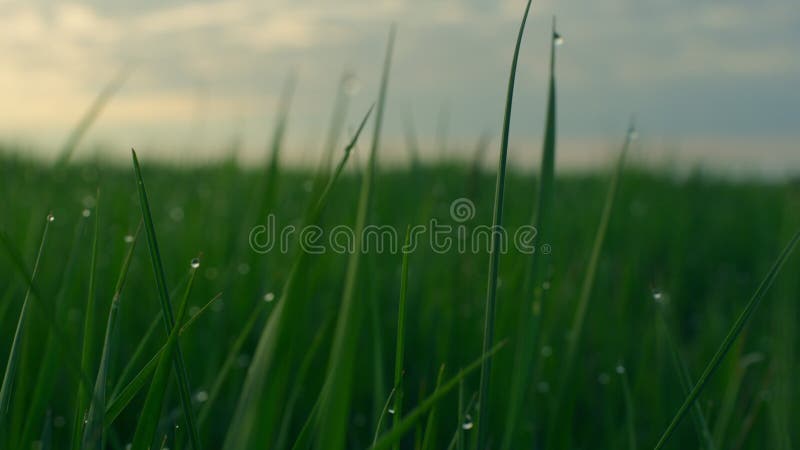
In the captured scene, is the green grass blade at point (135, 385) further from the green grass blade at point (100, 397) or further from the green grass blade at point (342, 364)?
the green grass blade at point (342, 364)

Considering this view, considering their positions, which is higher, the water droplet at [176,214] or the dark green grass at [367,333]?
the water droplet at [176,214]

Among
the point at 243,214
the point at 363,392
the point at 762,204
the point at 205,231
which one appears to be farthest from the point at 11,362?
the point at 762,204

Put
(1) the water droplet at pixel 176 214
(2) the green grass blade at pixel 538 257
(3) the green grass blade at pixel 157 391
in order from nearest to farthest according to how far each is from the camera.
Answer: (3) the green grass blade at pixel 157 391
(2) the green grass blade at pixel 538 257
(1) the water droplet at pixel 176 214

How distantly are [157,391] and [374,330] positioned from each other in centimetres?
27

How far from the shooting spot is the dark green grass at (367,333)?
33.8 inches

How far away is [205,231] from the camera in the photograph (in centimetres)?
170

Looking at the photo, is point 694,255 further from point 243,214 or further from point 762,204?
point 243,214

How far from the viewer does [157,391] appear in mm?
579

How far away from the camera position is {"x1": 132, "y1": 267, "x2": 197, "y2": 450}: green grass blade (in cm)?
55

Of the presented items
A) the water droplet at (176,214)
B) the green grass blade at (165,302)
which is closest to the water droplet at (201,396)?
the green grass blade at (165,302)

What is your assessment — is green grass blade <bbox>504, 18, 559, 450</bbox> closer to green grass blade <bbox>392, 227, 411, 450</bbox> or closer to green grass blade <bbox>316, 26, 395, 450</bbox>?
green grass blade <bbox>392, 227, 411, 450</bbox>

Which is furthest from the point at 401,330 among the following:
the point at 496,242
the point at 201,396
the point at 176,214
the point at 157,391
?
the point at 176,214

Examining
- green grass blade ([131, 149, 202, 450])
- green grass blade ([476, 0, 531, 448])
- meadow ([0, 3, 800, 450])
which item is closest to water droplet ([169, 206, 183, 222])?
meadow ([0, 3, 800, 450])

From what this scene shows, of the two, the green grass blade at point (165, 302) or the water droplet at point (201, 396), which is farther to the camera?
the water droplet at point (201, 396)
